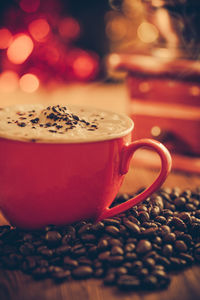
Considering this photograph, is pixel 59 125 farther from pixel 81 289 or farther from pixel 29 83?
pixel 29 83

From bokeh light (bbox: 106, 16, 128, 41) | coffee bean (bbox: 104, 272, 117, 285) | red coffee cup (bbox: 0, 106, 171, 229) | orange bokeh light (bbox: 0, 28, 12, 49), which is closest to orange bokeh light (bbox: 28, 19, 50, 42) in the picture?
orange bokeh light (bbox: 0, 28, 12, 49)

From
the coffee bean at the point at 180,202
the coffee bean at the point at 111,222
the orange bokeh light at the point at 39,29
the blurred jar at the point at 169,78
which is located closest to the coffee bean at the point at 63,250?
the coffee bean at the point at 111,222

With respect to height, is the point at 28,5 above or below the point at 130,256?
above

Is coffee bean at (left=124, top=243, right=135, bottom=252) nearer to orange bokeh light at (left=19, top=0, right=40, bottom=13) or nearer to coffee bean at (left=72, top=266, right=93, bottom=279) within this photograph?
coffee bean at (left=72, top=266, right=93, bottom=279)

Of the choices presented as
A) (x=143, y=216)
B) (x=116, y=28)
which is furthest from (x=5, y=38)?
(x=143, y=216)

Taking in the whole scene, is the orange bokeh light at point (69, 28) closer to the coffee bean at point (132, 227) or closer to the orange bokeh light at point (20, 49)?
the orange bokeh light at point (20, 49)

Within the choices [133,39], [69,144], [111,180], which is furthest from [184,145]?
[133,39]
